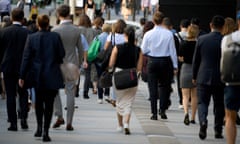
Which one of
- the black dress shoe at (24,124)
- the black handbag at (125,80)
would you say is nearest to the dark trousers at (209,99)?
the black handbag at (125,80)

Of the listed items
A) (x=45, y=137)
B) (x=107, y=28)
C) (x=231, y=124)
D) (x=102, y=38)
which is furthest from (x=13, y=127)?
(x=107, y=28)

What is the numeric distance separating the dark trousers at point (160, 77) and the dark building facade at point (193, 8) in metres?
15.1

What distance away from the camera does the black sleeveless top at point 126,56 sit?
14.4 meters

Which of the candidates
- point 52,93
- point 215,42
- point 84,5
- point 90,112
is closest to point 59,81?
point 52,93

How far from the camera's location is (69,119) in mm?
14453

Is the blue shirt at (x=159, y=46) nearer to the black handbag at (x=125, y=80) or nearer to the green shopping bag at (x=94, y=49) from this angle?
the black handbag at (x=125, y=80)

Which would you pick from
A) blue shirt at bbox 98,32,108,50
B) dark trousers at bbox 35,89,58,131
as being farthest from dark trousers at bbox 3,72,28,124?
blue shirt at bbox 98,32,108,50

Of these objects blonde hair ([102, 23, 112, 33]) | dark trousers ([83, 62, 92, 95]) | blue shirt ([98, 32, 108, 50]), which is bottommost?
dark trousers ([83, 62, 92, 95])

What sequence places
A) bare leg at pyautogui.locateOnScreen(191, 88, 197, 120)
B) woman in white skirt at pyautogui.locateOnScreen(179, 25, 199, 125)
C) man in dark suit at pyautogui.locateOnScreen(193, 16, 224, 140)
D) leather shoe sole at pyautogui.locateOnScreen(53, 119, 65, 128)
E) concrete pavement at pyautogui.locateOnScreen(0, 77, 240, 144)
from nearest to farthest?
concrete pavement at pyautogui.locateOnScreen(0, 77, 240, 144)
man in dark suit at pyautogui.locateOnScreen(193, 16, 224, 140)
leather shoe sole at pyautogui.locateOnScreen(53, 119, 65, 128)
bare leg at pyautogui.locateOnScreen(191, 88, 197, 120)
woman in white skirt at pyautogui.locateOnScreen(179, 25, 199, 125)

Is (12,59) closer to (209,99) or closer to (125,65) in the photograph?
(125,65)

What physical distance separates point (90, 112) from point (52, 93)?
4.72 meters

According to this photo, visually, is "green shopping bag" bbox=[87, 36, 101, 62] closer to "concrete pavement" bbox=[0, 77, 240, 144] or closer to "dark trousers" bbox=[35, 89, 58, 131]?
"concrete pavement" bbox=[0, 77, 240, 144]

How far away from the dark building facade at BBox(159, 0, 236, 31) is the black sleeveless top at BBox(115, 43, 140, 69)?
17083 millimetres

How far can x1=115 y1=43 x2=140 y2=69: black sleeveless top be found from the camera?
567 inches
